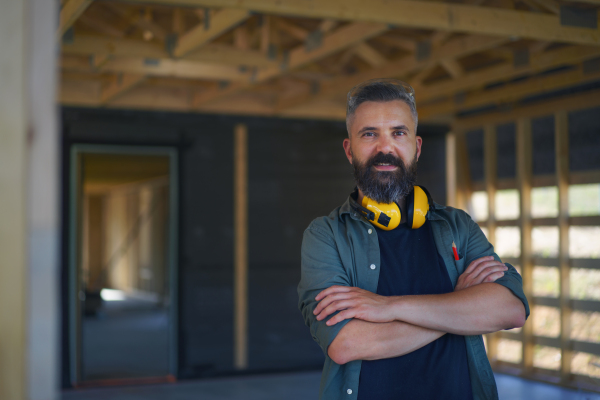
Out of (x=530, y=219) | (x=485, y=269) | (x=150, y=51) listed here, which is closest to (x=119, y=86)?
(x=150, y=51)

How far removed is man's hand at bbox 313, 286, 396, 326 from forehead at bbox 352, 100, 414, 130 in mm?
528

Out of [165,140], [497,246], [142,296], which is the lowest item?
[142,296]

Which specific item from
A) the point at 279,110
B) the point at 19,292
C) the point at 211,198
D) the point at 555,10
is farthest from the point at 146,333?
the point at 19,292

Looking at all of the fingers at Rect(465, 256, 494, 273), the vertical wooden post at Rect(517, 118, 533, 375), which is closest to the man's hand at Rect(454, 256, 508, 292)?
the fingers at Rect(465, 256, 494, 273)

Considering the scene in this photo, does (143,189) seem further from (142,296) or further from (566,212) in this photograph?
(566,212)

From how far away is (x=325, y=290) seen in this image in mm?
1889

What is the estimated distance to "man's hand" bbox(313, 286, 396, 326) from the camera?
1.83 meters

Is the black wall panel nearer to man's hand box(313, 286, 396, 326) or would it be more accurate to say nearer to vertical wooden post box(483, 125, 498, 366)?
vertical wooden post box(483, 125, 498, 366)

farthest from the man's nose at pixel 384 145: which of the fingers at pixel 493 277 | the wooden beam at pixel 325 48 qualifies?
the wooden beam at pixel 325 48

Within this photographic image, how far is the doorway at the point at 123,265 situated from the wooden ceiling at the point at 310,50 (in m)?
0.92

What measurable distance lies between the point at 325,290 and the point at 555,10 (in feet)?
10.7

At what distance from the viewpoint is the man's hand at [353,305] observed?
1.83 m

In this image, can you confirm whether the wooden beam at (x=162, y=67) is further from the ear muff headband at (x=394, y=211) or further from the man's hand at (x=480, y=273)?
the man's hand at (x=480, y=273)

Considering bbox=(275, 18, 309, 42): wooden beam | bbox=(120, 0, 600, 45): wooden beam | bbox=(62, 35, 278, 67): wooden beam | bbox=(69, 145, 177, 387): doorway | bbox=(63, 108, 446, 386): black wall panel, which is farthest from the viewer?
bbox=(63, 108, 446, 386): black wall panel
